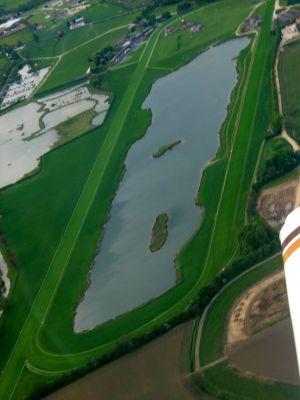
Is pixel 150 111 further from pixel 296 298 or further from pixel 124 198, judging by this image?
pixel 296 298

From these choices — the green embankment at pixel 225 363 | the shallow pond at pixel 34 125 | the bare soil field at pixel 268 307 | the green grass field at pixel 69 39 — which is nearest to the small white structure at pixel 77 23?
the green grass field at pixel 69 39

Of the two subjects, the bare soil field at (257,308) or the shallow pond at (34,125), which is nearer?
Result: the bare soil field at (257,308)

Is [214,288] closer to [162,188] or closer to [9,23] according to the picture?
[162,188]

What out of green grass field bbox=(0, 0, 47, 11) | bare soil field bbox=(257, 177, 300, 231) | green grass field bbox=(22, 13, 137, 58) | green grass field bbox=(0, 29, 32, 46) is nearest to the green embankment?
bare soil field bbox=(257, 177, 300, 231)

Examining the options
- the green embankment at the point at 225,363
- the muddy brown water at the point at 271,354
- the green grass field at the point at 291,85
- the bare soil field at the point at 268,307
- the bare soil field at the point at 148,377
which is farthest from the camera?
the green grass field at the point at 291,85

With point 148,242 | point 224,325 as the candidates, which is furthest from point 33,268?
point 224,325

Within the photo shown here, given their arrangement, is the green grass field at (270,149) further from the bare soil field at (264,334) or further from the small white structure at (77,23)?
the small white structure at (77,23)
